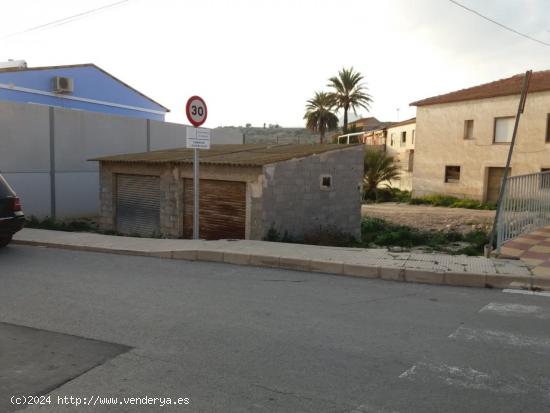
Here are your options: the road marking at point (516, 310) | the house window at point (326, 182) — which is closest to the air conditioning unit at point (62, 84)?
the house window at point (326, 182)

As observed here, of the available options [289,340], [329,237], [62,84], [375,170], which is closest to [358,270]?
[289,340]

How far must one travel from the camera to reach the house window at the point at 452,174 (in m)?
30.6

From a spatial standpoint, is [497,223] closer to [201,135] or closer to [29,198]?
[201,135]

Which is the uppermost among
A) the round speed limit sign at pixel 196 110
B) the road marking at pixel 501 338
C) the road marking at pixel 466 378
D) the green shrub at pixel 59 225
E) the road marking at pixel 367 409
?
the round speed limit sign at pixel 196 110

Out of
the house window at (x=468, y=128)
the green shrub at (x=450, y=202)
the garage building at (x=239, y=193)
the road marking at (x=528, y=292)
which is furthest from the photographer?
the house window at (x=468, y=128)

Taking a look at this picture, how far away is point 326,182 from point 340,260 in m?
5.02

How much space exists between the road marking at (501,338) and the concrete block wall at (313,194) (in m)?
6.56

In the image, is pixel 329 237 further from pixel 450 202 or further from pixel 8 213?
pixel 450 202

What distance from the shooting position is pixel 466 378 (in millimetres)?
3914

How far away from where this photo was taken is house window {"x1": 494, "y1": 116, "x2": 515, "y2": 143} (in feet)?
90.7

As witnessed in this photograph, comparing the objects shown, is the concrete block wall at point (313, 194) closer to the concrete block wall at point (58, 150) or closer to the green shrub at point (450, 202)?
the concrete block wall at point (58, 150)

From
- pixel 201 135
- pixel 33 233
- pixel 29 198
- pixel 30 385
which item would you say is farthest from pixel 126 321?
pixel 29 198

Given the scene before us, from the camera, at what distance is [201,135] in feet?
34.5

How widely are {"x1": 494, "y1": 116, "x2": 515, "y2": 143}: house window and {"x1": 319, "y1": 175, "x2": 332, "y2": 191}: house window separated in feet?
61.6
